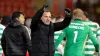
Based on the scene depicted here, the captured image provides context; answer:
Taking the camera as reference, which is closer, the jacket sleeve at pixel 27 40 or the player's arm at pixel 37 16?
the player's arm at pixel 37 16

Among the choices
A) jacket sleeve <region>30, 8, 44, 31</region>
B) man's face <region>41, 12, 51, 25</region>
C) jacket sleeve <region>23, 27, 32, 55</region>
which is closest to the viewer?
jacket sleeve <region>30, 8, 44, 31</region>

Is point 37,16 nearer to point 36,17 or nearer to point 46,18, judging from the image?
point 36,17

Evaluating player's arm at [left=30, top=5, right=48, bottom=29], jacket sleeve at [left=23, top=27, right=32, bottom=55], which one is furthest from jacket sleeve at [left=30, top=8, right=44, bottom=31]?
jacket sleeve at [left=23, top=27, right=32, bottom=55]

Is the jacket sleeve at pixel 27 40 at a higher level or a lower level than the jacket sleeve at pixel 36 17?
lower

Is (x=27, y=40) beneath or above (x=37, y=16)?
beneath

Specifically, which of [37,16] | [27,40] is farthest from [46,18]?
[27,40]

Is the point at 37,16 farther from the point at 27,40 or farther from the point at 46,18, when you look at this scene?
the point at 27,40

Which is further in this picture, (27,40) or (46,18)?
(27,40)

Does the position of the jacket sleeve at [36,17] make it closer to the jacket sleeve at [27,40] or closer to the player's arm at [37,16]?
the player's arm at [37,16]

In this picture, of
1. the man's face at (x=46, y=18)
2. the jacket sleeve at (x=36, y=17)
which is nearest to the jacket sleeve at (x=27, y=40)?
the jacket sleeve at (x=36, y=17)

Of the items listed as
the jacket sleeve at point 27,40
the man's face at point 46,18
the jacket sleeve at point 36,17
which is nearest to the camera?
the jacket sleeve at point 36,17

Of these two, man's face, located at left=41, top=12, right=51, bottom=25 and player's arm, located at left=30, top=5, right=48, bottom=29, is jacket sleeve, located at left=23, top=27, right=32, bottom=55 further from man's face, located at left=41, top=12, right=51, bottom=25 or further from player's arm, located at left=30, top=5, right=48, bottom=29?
man's face, located at left=41, top=12, right=51, bottom=25

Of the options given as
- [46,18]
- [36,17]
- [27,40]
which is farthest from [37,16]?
[27,40]

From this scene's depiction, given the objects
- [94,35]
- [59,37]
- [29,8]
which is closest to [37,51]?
[59,37]
